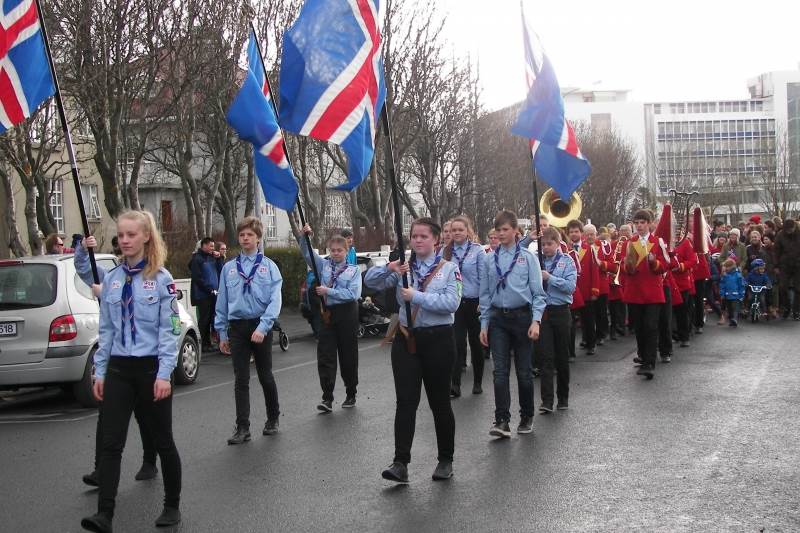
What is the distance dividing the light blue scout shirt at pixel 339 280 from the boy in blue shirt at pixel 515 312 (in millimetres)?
1863

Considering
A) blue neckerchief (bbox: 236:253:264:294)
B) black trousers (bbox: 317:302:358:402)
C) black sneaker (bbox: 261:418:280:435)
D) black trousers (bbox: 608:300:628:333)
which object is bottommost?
black trousers (bbox: 608:300:628:333)

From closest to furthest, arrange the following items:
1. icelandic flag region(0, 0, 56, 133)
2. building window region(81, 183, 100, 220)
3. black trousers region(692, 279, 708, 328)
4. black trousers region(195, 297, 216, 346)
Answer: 1. icelandic flag region(0, 0, 56, 133)
2. black trousers region(195, 297, 216, 346)
3. black trousers region(692, 279, 708, 328)
4. building window region(81, 183, 100, 220)

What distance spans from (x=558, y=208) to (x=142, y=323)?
1331cm

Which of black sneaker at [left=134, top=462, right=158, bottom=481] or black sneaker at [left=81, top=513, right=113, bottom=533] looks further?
black sneaker at [left=134, top=462, right=158, bottom=481]

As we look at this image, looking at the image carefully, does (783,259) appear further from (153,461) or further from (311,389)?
(153,461)

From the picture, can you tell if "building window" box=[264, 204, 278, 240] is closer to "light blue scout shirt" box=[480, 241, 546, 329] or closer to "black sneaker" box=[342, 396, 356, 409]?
"black sneaker" box=[342, 396, 356, 409]

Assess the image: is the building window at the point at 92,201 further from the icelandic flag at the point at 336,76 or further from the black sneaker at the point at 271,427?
the icelandic flag at the point at 336,76

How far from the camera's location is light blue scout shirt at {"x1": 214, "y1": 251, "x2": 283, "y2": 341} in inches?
337

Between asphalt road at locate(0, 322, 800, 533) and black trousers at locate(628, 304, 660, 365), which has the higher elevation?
black trousers at locate(628, 304, 660, 365)

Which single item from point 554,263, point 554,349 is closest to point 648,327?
point 554,349

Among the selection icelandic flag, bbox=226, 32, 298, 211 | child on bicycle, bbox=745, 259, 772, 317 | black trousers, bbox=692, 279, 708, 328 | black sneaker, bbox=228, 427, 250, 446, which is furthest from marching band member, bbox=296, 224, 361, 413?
child on bicycle, bbox=745, 259, 772, 317

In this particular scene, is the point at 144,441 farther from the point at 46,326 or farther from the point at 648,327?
the point at 648,327

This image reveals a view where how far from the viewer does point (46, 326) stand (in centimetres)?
1057

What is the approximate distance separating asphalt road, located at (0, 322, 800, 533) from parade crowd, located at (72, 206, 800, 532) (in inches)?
12.8
